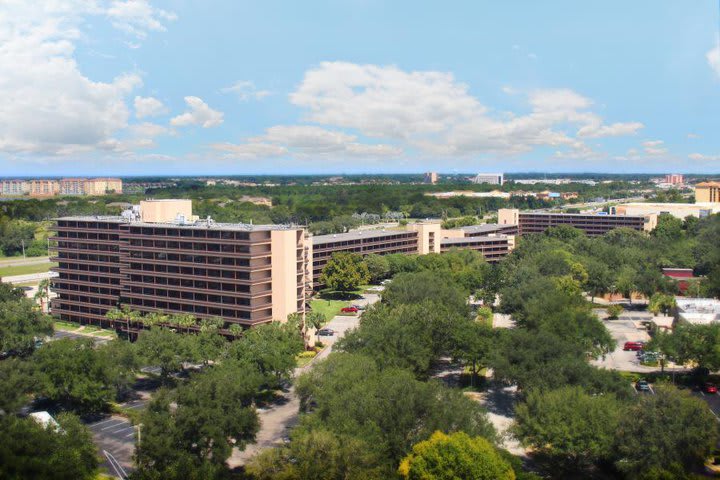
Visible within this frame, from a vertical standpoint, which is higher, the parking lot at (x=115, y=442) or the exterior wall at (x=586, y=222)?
the exterior wall at (x=586, y=222)

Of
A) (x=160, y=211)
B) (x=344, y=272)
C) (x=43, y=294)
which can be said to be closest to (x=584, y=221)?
(x=344, y=272)

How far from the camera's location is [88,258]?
7912 cm

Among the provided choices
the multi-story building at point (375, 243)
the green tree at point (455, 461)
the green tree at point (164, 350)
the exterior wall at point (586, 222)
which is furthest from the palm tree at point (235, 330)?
the exterior wall at point (586, 222)

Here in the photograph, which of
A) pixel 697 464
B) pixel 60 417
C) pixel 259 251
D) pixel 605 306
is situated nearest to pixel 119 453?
pixel 60 417

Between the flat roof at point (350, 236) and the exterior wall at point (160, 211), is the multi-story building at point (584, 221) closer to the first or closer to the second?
the flat roof at point (350, 236)

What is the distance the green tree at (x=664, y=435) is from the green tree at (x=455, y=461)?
7459 millimetres

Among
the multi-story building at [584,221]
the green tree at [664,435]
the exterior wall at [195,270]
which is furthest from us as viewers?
the multi-story building at [584,221]

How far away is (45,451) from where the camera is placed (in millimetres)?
33594

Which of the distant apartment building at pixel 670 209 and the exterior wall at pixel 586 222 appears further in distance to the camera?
the distant apartment building at pixel 670 209

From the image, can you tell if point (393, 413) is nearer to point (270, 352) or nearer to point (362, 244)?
point (270, 352)

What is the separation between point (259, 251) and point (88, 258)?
27.4m

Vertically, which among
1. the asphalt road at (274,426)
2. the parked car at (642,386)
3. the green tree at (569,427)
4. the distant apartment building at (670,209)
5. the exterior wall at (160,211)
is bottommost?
the asphalt road at (274,426)

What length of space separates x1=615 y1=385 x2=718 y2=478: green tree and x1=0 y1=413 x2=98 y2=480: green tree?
29.6 meters

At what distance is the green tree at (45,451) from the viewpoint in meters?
31.8
